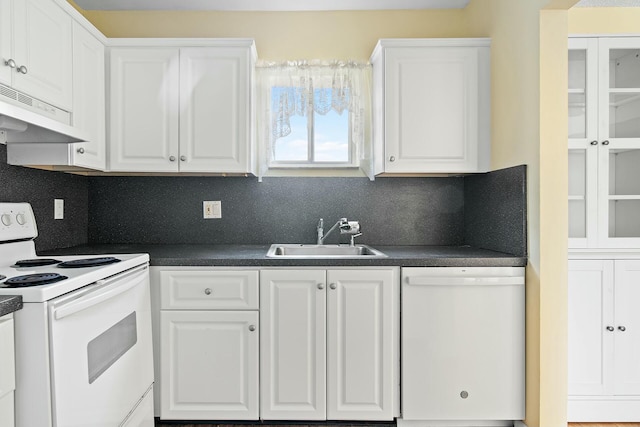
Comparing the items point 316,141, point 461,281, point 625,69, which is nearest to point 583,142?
point 625,69

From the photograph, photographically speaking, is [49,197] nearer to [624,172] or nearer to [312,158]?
[312,158]

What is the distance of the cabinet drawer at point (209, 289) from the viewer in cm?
204

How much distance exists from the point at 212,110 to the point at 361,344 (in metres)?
1.50

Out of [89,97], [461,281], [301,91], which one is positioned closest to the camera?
[461,281]

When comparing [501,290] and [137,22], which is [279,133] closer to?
[137,22]

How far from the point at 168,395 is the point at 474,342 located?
1.54 metres

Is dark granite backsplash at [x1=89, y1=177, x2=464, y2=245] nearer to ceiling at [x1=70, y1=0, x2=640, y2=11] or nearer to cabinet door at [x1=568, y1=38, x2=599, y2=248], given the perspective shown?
cabinet door at [x1=568, y1=38, x2=599, y2=248]

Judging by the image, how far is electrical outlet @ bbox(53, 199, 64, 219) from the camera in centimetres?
234

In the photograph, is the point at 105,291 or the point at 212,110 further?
the point at 212,110

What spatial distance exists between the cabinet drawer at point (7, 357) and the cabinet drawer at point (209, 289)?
0.88 m

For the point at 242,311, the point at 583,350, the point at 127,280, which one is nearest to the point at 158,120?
the point at 127,280

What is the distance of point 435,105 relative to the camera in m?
2.33

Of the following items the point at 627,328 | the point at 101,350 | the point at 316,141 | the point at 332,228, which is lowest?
the point at 627,328

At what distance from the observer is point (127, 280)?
5.77 ft
